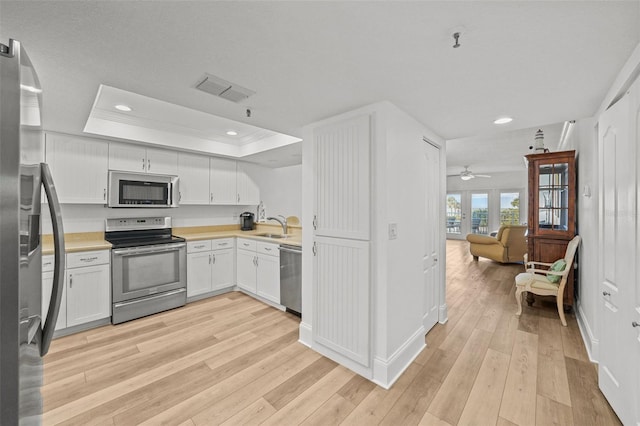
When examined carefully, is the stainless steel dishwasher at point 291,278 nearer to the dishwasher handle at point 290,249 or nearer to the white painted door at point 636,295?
the dishwasher handle at point 290,249

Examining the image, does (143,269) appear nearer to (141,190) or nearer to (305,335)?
(141,190)

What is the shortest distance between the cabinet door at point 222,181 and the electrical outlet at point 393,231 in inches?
127

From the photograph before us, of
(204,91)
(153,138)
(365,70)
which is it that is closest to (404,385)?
(365,70)

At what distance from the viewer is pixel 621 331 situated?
66.7 inches

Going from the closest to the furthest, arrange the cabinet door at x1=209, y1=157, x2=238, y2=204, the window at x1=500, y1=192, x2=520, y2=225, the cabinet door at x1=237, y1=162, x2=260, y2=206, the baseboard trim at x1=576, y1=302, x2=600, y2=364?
the baseboard trim at x1=576, y1=302, x2=600, y2=364 → the cabinet door at x1=209, y1=157, x2=238, y2=204 → the cabinet door at x1=237, y1=162, x2=260, y2=206 → the window at x1=500, y1=192, x2=520, y2=225

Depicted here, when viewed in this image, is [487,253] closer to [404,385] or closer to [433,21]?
[404,385]

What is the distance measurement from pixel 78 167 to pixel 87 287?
4.75 ft

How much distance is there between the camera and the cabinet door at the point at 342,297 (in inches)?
86.4

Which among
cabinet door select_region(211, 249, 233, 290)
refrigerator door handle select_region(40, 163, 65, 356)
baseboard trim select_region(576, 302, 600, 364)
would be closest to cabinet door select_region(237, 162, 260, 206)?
cabinet door select_region(211, 249, 233, 290)

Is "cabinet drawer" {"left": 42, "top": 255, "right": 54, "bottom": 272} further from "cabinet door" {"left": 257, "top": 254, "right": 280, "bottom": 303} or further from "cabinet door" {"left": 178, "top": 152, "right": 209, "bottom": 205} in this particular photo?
"cabinet door" {"left": 257, "top": 254, "right": 280, "bottom": 303}

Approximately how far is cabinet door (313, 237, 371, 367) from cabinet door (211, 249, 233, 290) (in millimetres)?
2064

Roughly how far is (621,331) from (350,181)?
81.3 inches

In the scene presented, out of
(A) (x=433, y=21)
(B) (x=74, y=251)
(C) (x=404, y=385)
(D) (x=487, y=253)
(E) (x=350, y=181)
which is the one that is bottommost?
(C) (x=404, y=385)

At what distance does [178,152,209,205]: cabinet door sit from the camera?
4016 millimetres
